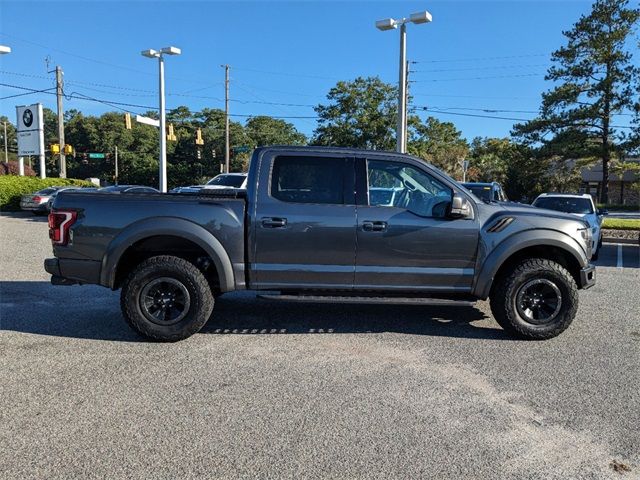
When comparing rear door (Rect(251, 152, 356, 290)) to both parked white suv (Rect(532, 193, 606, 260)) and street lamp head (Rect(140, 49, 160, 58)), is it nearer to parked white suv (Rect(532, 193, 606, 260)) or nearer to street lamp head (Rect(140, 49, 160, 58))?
parked white suv (Rect(532, 193, 606, 260))

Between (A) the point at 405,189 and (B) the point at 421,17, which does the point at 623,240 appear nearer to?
(B) the point at 421,17

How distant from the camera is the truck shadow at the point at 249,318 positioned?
18.6ft

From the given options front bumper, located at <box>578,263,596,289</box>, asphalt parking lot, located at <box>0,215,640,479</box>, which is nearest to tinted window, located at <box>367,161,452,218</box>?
asphalt parking lot, located at <box>0,215,640,479</box>

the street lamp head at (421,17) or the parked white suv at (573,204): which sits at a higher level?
the street lamp head at (421,17)

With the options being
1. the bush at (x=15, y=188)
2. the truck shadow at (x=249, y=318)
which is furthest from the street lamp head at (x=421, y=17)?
the bush at (x=15, y=188)

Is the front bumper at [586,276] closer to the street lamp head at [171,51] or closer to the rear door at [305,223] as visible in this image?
the rear door at [305,223]

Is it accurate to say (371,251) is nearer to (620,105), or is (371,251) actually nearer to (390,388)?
(390,388)

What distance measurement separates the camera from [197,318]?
17.2ft

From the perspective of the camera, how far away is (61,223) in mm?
5191

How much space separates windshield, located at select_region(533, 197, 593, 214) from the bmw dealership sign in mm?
24665

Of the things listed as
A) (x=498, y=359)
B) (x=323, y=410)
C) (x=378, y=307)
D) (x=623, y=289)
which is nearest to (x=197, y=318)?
(x=323, y=410)

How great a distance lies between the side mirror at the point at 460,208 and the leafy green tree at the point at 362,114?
34232 mm

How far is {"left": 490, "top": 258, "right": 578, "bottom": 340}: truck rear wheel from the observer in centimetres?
538

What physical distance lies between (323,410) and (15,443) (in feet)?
6.41
